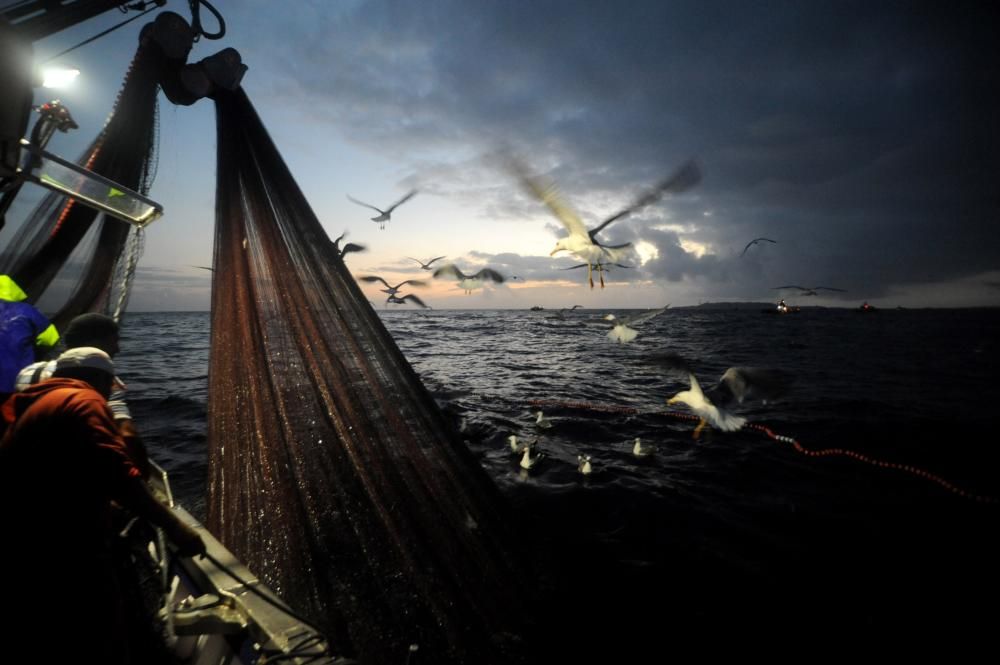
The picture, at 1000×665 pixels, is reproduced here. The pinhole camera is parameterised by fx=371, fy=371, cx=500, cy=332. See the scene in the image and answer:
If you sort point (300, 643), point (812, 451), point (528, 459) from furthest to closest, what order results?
point (812, 451) → point (528, 459) → point (300, 643)

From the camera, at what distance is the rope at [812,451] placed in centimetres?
637

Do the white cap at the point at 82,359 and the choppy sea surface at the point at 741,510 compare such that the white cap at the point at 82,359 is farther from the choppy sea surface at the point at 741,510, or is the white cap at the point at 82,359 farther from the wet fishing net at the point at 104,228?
the choppy sea surface at the point at 741,510

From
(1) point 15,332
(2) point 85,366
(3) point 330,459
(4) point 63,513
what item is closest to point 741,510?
Result: (3) point 330,459

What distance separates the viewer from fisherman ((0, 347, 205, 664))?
1.69 metres

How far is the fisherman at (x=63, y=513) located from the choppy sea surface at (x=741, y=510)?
10.9 ft

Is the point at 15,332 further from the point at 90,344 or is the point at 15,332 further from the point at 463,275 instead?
the point at 463,275

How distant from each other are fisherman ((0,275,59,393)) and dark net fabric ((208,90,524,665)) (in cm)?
159

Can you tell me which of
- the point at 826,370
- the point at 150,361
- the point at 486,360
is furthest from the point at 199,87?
the point at 826,370

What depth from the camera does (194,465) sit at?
6.92 metres

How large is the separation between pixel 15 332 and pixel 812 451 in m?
12.3

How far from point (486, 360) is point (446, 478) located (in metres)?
17.0

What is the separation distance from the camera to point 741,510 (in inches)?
224

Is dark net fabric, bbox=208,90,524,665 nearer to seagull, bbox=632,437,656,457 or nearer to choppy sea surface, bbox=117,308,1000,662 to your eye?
choppy sea surface, bbox=117,308,1000,662

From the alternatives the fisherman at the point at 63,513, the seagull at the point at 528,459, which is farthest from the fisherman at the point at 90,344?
the seagull at the point at 528,459
